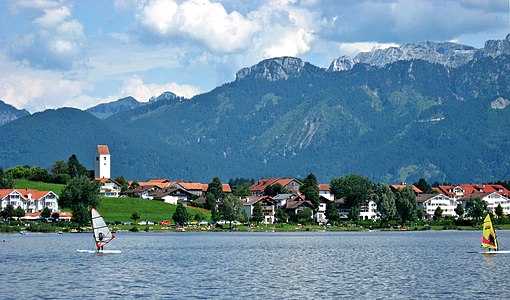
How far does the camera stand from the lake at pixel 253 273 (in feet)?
209

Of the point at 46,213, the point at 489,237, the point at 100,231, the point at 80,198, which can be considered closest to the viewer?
the point at 489,237

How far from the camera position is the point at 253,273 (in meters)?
78.8

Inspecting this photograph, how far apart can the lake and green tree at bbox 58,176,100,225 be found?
180ft

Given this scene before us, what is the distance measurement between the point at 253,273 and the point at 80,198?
4061 inches

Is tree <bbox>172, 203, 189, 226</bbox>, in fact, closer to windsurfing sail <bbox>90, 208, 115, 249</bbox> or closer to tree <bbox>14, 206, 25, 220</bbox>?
tree <bbox>14, 206, 25, 220</bbox>

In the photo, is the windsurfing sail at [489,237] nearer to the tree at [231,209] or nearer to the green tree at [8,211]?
the tree at [231,209]

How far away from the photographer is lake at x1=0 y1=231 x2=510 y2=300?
63.7 m

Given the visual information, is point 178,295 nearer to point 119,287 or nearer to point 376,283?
point 119,287

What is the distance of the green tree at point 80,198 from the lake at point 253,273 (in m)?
54.8

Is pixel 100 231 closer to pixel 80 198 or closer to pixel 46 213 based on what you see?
pixel 80 198

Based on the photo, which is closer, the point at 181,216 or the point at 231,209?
the point at 181,216

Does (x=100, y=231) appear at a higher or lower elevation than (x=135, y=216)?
lower

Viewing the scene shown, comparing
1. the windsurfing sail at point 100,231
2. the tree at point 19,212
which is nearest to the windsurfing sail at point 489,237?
the windsurfing sail at point 100,231

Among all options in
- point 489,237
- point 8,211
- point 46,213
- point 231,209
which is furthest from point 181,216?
point 489,237
